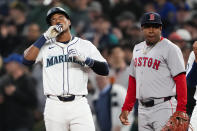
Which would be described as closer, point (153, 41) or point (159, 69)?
point (159, 69)

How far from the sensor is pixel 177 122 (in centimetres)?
632

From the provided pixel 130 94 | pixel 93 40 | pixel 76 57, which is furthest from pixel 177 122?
pixel 93 40

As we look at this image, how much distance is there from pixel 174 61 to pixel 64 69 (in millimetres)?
1212

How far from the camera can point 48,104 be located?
6.45 metres

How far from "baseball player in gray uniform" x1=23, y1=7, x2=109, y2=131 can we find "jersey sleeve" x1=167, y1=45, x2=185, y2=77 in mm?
708

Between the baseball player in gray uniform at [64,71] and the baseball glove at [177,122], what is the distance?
828 millimetres

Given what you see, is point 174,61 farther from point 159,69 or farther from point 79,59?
point 79,59

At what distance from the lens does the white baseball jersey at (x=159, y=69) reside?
21.0 ft

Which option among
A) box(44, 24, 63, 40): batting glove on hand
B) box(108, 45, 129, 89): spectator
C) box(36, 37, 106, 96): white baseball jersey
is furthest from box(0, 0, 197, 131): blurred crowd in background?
box(44, 24, 63, 40): batting glove on hand

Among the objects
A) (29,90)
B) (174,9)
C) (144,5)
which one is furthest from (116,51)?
(144,5)

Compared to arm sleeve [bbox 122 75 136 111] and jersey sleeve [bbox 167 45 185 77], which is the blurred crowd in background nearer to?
arm sleeve [bbox 122 75 136 111]

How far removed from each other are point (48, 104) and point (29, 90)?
362 cm

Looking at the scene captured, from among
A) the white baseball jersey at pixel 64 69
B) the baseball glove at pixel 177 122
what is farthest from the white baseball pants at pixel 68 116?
the baseball glove at pixel 177 122

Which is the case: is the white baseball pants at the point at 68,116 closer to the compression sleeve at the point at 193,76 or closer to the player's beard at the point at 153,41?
the player's beard at the point at 153,41
